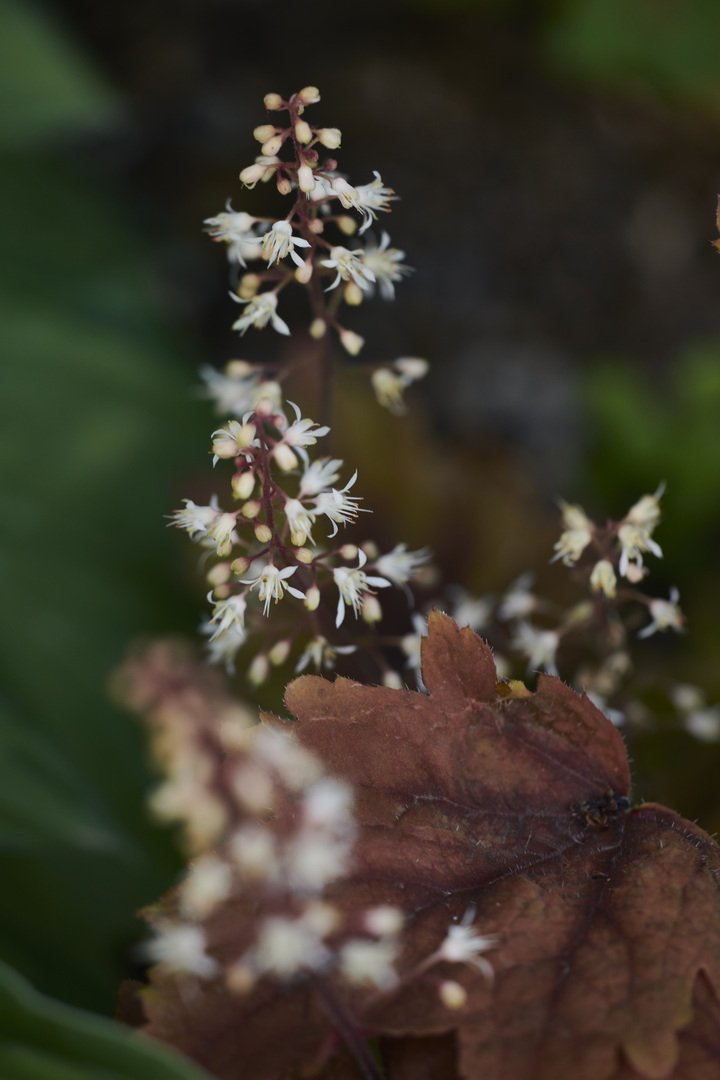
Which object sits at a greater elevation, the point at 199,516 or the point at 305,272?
the point at 305,272

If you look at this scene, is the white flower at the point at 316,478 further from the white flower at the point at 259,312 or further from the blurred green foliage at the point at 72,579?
the blurred green foliage at the point at 72,579

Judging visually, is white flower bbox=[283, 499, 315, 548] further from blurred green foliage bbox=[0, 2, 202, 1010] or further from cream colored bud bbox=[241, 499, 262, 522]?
blurred green foliage bbox=[0, 2, 202, 1010]

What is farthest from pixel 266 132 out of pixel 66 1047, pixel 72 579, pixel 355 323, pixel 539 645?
pixel 355 323

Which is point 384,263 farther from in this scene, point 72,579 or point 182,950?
point 72,579

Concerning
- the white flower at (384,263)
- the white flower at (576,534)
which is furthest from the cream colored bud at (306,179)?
the white flower at (576,534)

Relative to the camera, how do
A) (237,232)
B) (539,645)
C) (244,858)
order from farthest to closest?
(539,645) < (237,232) < (244,858)

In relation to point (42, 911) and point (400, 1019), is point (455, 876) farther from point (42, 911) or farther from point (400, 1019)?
point (42, 911)
